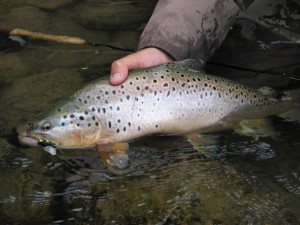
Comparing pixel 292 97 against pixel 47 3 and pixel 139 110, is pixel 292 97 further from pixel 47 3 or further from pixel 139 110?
pixel 47 3

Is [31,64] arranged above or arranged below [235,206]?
above

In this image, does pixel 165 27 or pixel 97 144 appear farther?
pixel 165 27

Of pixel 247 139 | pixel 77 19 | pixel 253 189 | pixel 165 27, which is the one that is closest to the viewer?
pixel 253 189

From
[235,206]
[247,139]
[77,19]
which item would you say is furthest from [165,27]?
[77,19]

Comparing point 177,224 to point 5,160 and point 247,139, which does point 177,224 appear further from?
point 5,160

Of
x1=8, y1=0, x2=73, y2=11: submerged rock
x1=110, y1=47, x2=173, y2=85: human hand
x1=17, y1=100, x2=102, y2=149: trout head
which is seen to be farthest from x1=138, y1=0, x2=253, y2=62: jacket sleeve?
x1=8, y1=0, x2=73, y2=11: submerged rock

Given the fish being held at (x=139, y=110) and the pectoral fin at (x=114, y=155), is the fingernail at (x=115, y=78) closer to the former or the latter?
the fish being held at (x=139, y=110)


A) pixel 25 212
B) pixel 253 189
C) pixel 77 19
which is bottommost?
pixel 25 212
